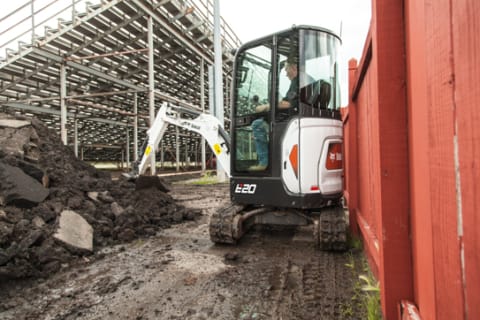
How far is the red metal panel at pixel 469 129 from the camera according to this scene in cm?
77

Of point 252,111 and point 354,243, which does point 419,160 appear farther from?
point 252,111

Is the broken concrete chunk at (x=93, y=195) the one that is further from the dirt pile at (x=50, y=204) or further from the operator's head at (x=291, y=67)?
the operator's head at (x=291, y=67)

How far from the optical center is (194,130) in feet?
19.9

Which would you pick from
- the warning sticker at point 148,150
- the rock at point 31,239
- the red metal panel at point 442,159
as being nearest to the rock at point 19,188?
the rock at point 31,239

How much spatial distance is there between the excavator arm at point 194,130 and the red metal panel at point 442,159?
13.5ft

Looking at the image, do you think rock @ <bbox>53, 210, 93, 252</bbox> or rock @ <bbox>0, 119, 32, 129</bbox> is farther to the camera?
rock @ <bbox>0, 119, 32, 129</bbox>

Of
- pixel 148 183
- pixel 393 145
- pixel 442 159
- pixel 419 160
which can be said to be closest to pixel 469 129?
pixel 442 159

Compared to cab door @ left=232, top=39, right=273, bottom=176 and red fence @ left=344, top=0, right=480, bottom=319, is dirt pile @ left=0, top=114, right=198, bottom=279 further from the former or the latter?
red fence @ left=344, top=0, right=480, bottom=319

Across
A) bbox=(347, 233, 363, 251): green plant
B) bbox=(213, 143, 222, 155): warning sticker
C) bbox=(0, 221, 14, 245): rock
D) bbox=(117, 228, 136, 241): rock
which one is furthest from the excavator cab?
bbox=(0, 221, 14, 245): rock

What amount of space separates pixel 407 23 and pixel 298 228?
4.23 m

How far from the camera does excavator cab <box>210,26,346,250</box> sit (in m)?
3.89

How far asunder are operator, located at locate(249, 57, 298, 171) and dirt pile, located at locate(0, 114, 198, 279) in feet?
7.85

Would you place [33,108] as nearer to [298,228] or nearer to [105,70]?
[105,70]

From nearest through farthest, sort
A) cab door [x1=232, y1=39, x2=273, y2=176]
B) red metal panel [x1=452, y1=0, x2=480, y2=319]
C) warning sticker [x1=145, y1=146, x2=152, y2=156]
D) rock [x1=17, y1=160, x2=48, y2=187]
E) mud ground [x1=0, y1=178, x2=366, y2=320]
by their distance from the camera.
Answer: red metal panel [x1=452, y1=0, x2=480, y2=319] < mud ground [x1=0, y1=178, x2=366, y2=320] < cab door [x1=232, y1=39, x2=273, y2=176] < rock [x1=17, y1=160, x2=48, y2=187] < warning sticker [x1=145, y1=146, x2=152, y2=156]
